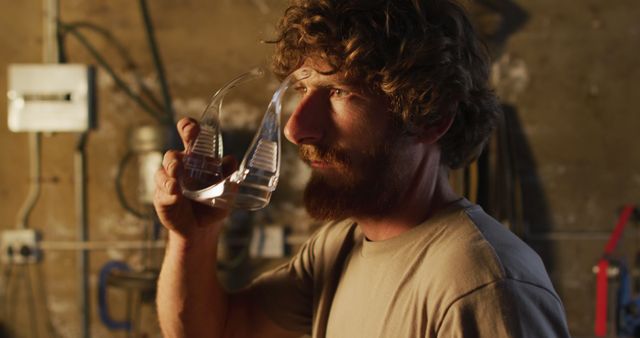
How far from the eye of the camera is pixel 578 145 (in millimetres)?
2477

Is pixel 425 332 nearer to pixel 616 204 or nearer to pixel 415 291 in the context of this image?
pixel 415 291

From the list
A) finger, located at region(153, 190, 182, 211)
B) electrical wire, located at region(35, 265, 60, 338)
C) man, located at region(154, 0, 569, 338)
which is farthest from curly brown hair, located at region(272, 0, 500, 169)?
electrical wire, located at region(35, 265, 60, 338)

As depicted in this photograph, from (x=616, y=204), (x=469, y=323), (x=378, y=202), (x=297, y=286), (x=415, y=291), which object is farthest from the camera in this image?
(x=616, y=204)

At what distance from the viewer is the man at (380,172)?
871 mm

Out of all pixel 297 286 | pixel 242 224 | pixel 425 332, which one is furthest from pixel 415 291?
pixel 242 224

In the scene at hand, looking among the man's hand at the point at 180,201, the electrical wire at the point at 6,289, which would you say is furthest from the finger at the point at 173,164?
the electrical wire at the point at 6,289

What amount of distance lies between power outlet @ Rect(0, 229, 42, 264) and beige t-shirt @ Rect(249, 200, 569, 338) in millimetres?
1645

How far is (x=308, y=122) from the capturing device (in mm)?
983

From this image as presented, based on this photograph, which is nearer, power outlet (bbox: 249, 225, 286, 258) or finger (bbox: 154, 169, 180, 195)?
finger (bbox: 154, 169, 180, 195)

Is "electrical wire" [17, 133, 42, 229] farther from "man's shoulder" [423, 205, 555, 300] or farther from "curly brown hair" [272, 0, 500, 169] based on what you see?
"man's shoulder" [423, 205, 555, 300]

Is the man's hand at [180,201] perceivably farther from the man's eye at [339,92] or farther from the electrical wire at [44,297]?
the electrical wire at [44,297]

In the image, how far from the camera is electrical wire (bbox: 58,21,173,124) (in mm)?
2484

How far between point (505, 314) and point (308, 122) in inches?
17.2

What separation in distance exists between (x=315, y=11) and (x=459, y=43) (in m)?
0.26
